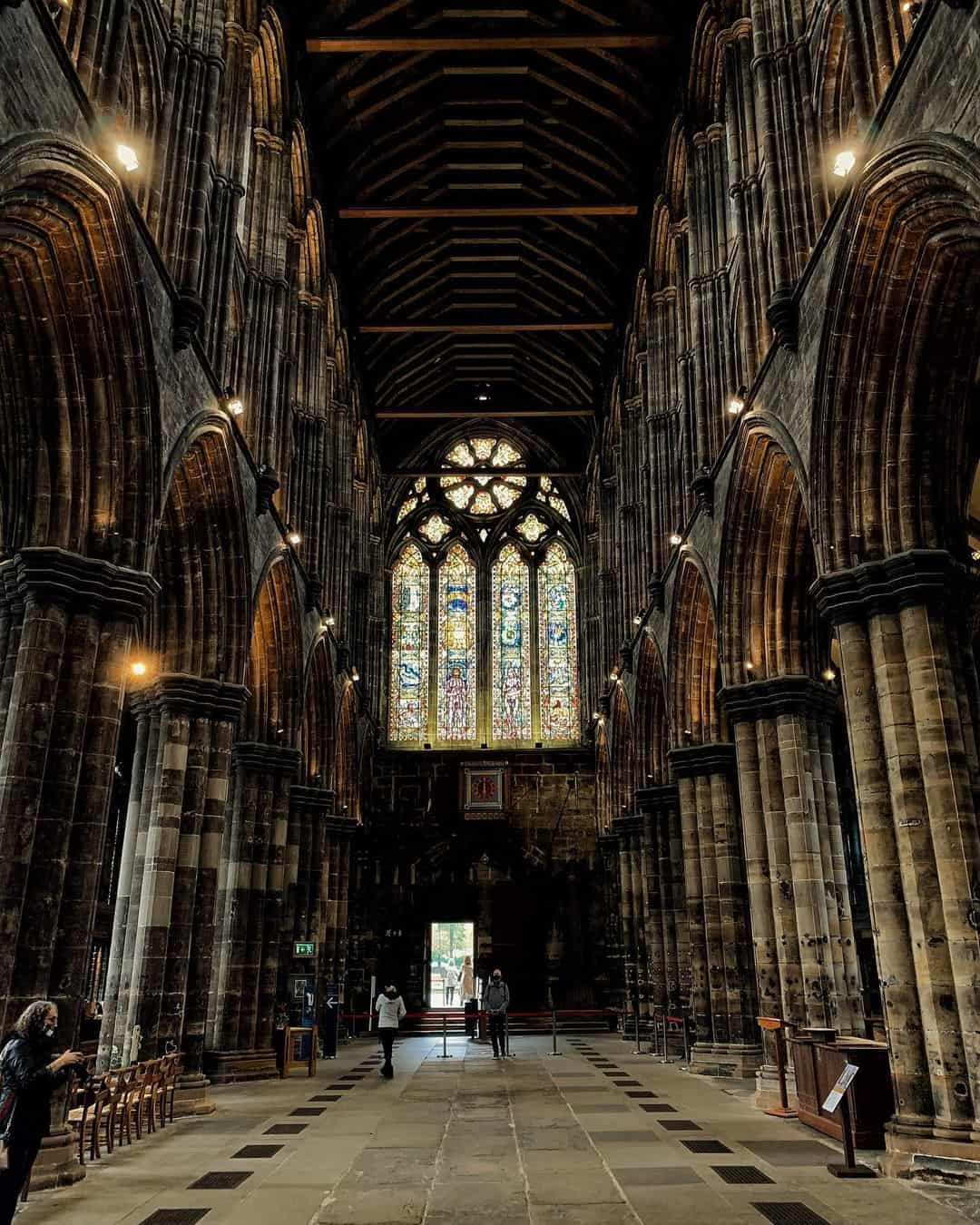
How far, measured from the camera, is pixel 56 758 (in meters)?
9.45

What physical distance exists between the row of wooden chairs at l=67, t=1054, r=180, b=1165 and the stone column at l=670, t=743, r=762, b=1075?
810cm

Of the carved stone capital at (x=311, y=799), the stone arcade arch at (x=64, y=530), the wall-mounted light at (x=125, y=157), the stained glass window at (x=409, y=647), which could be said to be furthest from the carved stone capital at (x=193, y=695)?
the stained glass window at (x=409, y=647)

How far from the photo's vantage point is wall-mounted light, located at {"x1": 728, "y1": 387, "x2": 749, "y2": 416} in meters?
14.2

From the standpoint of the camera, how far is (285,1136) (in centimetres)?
998

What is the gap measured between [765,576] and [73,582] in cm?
917

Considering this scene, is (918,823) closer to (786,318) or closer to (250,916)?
(786,318)

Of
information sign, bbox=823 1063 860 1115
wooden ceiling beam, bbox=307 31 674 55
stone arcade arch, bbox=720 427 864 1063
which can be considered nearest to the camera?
information sign, bbox=823 1063 860 1115

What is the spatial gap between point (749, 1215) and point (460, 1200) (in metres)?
1.97

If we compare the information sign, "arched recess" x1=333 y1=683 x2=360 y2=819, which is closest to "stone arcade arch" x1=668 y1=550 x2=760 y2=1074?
the information sign

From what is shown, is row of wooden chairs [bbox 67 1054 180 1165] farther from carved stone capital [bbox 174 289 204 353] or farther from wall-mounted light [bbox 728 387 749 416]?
wall-mounted light [bbox 728 387 749 416]

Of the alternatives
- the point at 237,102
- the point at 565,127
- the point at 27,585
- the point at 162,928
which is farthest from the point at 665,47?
the point at 162,928

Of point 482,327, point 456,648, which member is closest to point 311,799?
point 482,327

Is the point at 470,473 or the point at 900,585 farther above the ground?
the point at 470,473

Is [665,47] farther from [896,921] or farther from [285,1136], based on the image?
[285,1136]
